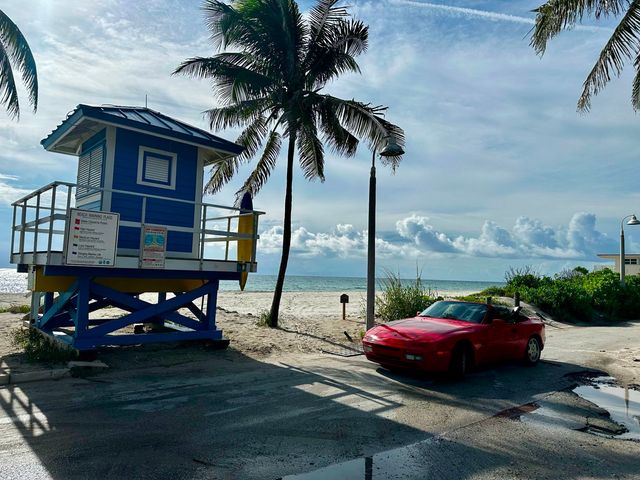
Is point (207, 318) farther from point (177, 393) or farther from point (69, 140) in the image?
point (69, 140)

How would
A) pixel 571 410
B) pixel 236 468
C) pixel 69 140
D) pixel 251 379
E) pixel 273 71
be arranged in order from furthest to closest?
1. pixel 273 71
2. pixel 69 140
3. pixel 251 379
4. pixel 571 410
5. pixel 236 468

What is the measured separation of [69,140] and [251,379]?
24.8 ft

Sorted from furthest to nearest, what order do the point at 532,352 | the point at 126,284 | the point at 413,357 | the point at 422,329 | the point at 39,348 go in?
the point at 532,352
the point at 126,284
the point at 39,348
the point at 422,329
the point at 413,357

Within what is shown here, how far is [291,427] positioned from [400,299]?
1108 cm

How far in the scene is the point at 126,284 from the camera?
10328 millimetres

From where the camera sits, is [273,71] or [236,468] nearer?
[236,468]

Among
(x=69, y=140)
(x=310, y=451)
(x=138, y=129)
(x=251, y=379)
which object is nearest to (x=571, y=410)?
(x=310, y=451)

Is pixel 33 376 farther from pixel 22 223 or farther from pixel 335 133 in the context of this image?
pixel 335 133

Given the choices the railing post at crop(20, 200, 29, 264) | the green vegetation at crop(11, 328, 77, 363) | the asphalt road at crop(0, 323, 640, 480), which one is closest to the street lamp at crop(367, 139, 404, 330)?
the asphalt road at crop(0, 323, 640, 480)

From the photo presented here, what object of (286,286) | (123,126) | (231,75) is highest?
(231,75)

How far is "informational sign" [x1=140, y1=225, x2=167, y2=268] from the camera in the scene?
9367 mm

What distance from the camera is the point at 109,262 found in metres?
8.87

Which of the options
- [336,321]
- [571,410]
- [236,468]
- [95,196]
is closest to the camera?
[236,468]

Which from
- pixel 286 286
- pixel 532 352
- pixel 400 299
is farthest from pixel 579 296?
pixel 286 286
